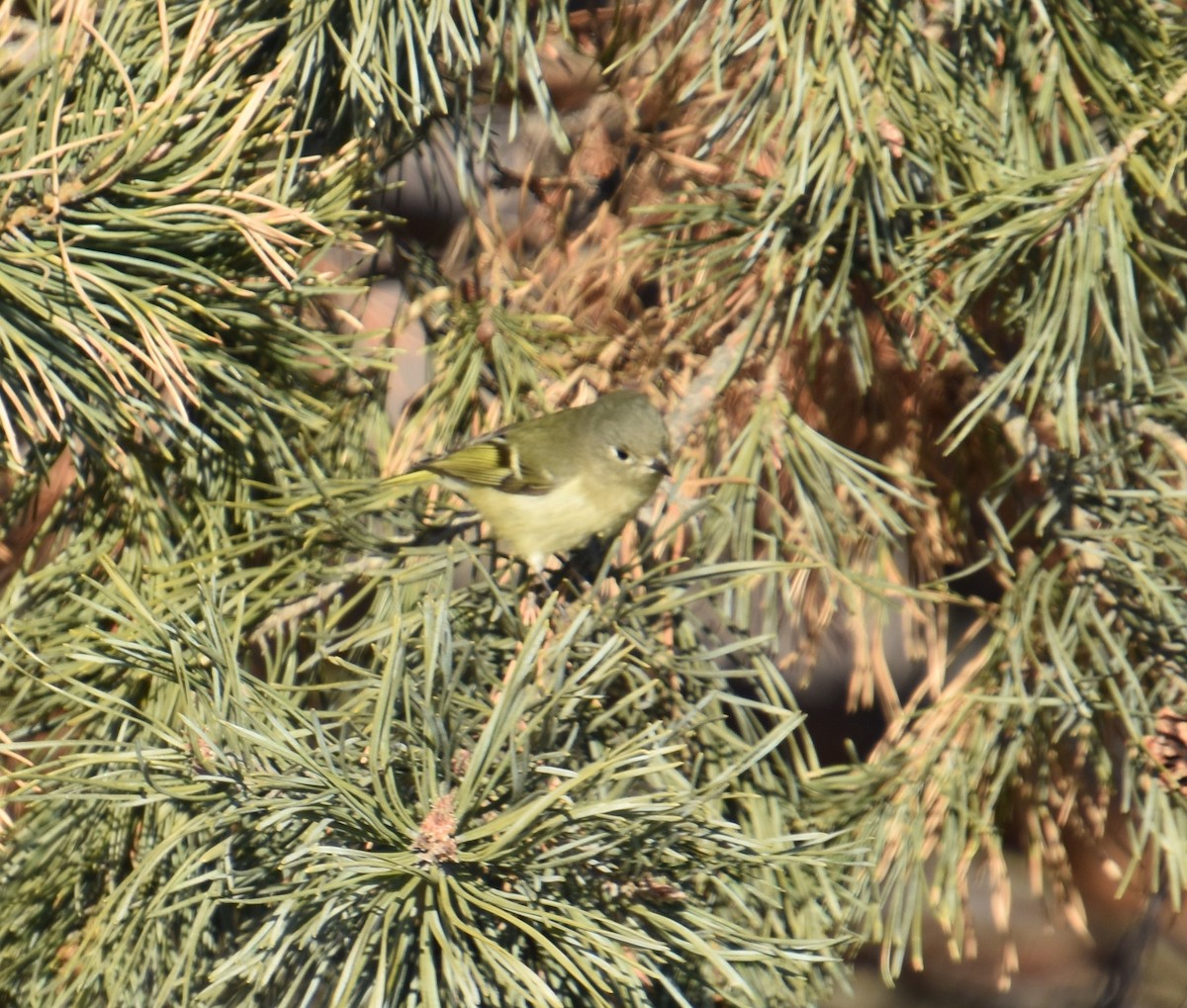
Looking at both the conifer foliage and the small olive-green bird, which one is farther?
the small olive-green bird

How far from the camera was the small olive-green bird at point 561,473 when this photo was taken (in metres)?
1.18

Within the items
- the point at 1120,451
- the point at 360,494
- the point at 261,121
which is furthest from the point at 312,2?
the point at 1120,451

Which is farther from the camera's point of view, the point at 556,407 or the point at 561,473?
the point at 561,473

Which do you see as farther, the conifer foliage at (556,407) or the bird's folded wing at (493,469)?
the bird's folded wing at (493,469)

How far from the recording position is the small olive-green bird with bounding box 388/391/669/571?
1.18 metres

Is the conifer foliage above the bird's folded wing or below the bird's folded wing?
above

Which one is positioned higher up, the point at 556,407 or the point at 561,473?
the point at 556,407

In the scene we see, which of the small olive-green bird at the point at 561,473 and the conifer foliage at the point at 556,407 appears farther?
the small olive-green bird at the point at 561,473

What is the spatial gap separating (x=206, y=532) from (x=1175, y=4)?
3.10ft

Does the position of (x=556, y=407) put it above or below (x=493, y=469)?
above

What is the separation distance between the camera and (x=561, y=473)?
143 cm

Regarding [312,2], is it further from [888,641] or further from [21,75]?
[888,641]

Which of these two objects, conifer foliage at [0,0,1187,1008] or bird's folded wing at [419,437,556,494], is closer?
conifer foliage at [0,0,1187,1008]

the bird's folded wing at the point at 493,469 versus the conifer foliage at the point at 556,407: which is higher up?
the conifer foliage at the point at 556,407
